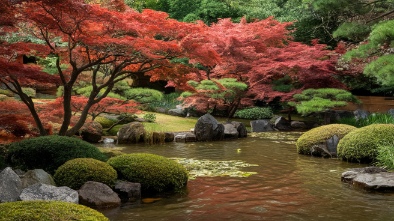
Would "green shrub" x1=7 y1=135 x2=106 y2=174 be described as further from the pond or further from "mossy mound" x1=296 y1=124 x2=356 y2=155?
"mossy mound" x1=296 y1=124 x2=356 y2=155

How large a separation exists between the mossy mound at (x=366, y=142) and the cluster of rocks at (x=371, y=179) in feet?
6.18

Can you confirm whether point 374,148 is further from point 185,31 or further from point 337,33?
point 185,31

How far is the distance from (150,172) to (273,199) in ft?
7.12

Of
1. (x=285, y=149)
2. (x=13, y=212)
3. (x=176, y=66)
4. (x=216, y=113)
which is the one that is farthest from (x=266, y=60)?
(x=13, y=212)

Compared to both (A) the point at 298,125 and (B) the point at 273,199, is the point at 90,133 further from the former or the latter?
(A) the point at 298,125

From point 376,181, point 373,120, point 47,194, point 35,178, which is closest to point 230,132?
point 373,120

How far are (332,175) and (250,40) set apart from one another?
11126mm

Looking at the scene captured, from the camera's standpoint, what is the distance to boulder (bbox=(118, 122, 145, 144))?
14.5 m

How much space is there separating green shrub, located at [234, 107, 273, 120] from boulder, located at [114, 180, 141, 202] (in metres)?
13.7

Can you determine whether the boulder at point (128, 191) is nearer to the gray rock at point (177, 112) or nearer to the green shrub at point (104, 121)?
the green shrub at point (104, 121)

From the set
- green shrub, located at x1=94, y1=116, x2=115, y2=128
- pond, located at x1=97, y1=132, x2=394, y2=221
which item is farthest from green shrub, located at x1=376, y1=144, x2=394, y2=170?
green shrub, located at x1=94, y1=116, x2=115, y2=128

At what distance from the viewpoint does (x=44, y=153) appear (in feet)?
26.1

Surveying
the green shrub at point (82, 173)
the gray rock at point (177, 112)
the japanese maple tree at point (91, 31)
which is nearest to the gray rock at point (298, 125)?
the gray rock at point (177, 112)

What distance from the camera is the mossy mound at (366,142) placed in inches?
397
